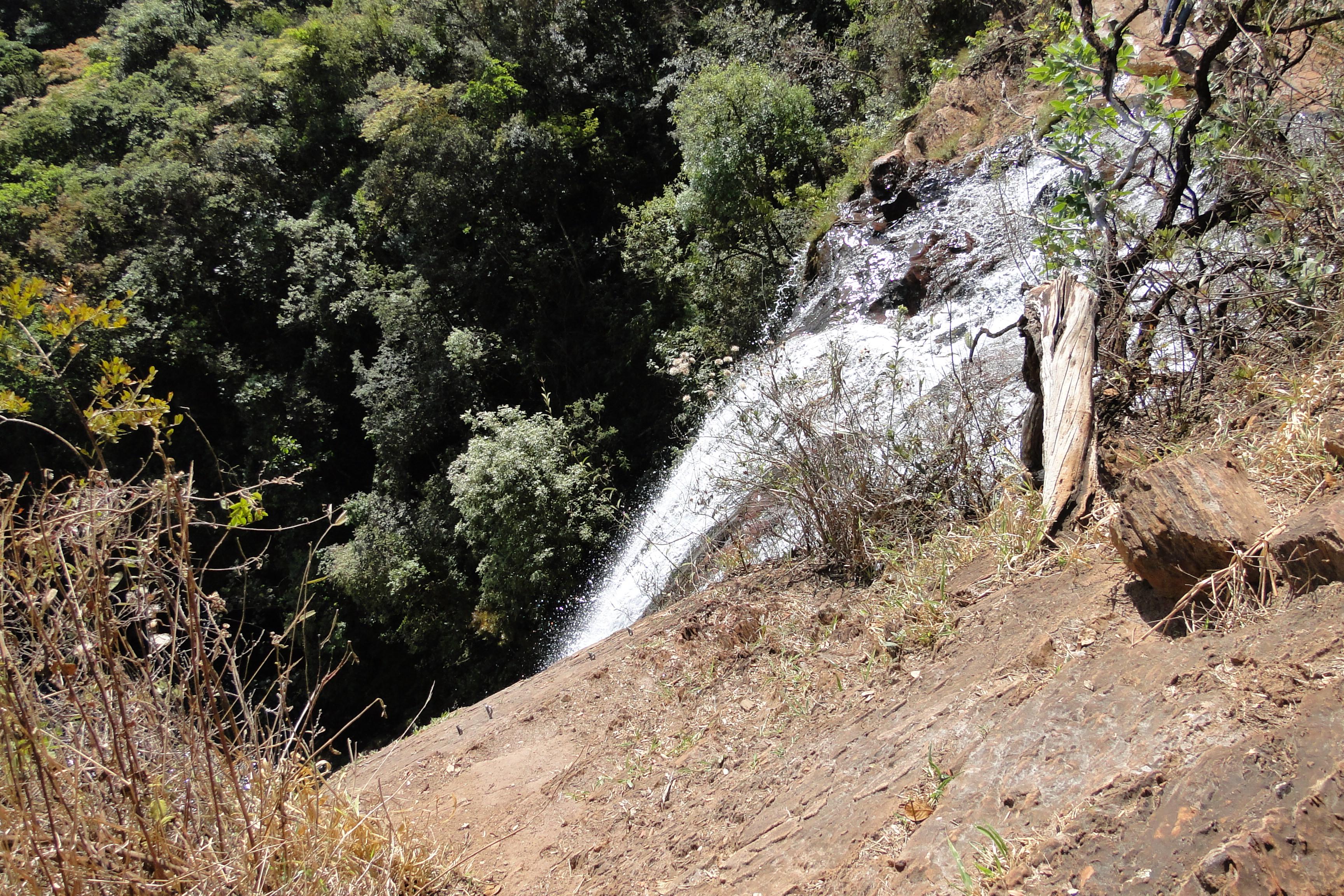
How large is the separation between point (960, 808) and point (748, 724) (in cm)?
144

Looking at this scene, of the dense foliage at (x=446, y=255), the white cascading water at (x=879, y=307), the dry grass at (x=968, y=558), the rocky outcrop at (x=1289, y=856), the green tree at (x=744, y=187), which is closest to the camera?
the rocky outcrop at (x=1289, y=856)

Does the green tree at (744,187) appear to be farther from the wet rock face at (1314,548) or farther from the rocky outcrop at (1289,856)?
the rocky outcrop at (1289,856)

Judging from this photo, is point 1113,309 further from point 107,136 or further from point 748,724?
point 107,136

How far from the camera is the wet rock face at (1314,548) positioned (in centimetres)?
168

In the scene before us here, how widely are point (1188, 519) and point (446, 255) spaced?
1380 centimetres

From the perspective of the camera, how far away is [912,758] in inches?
85.3

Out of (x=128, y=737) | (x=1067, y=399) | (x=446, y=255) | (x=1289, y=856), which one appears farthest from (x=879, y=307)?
(x=446, y=255)

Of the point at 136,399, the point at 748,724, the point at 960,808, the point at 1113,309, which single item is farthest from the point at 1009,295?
the point at 136,399

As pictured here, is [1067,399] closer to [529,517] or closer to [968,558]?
[968,558]

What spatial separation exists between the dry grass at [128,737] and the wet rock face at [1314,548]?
245 centimetres

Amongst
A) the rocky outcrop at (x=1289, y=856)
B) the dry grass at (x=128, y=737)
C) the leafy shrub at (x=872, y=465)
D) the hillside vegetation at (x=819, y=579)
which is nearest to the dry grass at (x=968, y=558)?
the hillside vegetation at (x=819, y=579)

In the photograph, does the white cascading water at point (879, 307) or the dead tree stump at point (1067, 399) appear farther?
the white cascading water at point (879, 307)

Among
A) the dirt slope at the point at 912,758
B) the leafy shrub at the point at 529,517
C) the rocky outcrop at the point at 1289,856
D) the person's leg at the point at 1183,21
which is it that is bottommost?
the leafy shrub at the point at 529,517

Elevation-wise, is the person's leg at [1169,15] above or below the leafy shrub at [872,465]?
above
